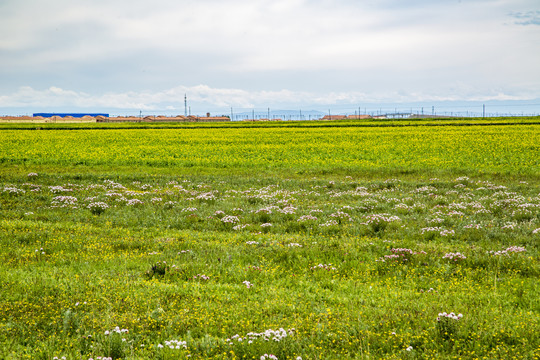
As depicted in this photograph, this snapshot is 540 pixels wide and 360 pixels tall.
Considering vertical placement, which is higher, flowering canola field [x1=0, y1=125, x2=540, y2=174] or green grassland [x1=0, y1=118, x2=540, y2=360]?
flowering canola field [x1=0, y1=125, x2=540, y2=174]

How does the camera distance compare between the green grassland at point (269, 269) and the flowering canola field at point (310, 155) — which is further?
the flowering canola field at point (310, 155)

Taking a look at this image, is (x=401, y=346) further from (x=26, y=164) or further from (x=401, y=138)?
(x=401, y=138)

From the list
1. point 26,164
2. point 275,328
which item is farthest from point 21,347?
point 26,164

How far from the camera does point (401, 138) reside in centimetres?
5331

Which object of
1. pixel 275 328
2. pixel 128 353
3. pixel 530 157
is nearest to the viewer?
pixel 128 353

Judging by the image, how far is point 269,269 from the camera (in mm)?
10875

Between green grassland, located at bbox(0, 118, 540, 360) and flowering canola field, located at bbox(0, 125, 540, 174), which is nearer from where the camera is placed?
green grassland, located at bbox(0, 118, 540, 360)

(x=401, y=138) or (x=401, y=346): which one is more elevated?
(x=401, y=138)

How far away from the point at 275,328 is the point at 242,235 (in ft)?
23.6

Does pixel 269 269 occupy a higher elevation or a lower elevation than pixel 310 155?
lower

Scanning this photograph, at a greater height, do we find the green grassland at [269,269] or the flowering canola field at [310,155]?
the flowering canola field at [310,155]

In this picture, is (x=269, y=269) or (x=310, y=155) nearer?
(x=269, y=269)

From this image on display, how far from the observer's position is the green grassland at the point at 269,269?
23.3 ft

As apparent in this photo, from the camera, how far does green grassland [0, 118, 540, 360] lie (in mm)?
7102
